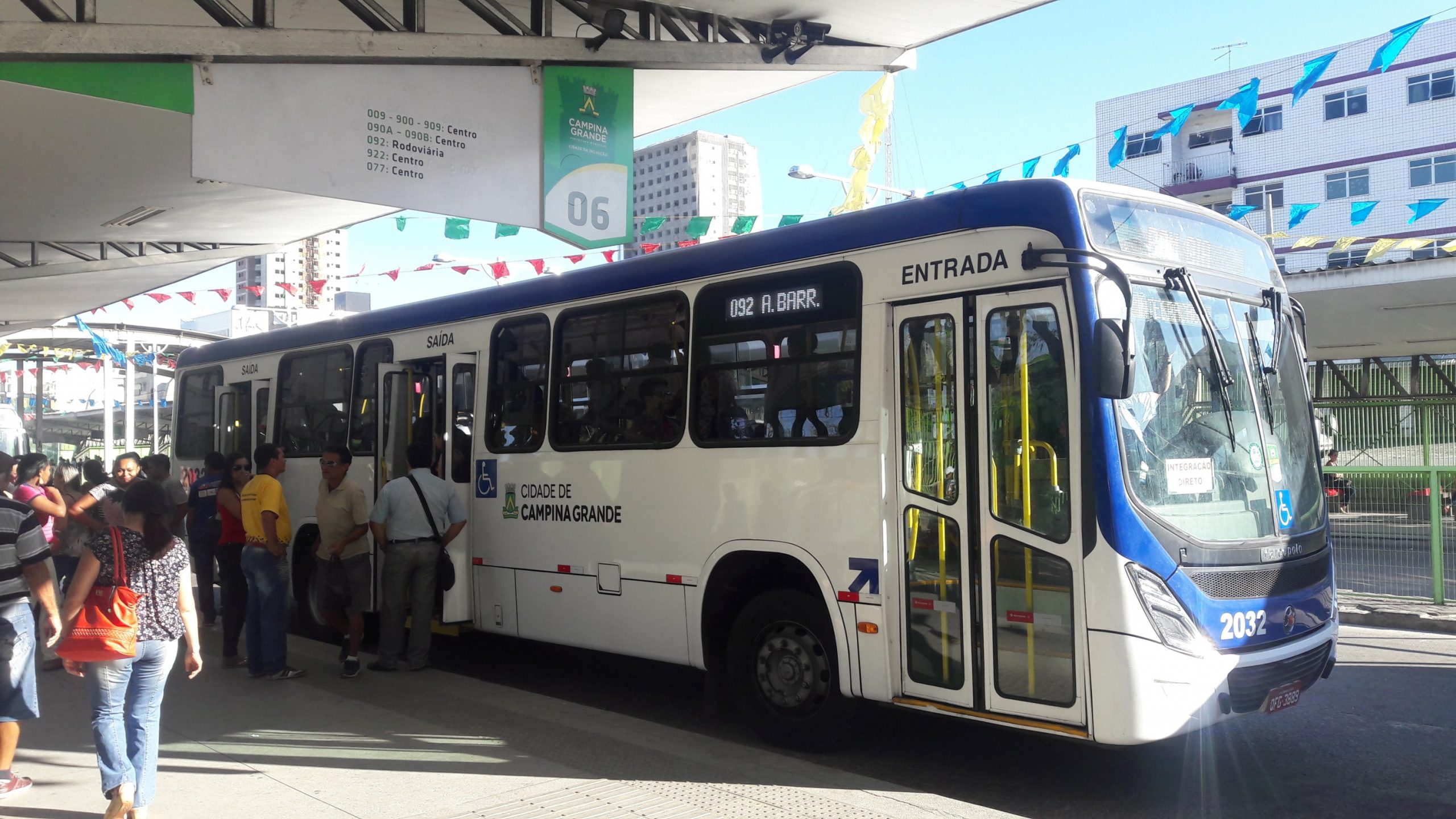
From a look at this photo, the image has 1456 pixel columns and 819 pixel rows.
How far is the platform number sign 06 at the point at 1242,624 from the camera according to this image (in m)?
5.52

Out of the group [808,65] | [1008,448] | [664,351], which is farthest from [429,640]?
[808,65]

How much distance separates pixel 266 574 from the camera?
8688 millimetres

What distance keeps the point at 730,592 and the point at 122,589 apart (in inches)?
142

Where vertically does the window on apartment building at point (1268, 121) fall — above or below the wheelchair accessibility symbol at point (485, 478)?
above

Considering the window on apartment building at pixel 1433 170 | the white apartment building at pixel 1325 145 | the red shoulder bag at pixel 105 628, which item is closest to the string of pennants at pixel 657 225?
the red shoulder bag at pixel 105 628

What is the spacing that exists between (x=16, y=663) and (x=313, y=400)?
594cm

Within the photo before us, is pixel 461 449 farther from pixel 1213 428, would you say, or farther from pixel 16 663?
pixel 1213 428

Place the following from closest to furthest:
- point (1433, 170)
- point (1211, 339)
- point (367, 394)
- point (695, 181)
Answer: point (1211, 339) → point (367, 394) → point (695, 181) → point (1433, 170)

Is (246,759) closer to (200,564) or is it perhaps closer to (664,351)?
(664,351)

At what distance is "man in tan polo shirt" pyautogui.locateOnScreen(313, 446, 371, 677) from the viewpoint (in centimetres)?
907

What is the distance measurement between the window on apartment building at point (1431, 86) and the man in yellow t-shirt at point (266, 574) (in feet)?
131

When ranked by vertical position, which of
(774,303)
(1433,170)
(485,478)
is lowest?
(485,478)

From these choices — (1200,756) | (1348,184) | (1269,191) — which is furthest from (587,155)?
(1269,191)

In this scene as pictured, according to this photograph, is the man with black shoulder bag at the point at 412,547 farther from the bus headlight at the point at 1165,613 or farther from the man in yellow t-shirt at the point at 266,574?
the bus headlight at the point at 1165,613
